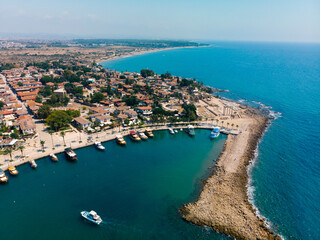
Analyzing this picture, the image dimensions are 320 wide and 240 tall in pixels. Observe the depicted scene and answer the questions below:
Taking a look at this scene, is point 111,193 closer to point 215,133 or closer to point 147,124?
point 147,124

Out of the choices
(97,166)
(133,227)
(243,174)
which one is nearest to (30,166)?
(97,166)

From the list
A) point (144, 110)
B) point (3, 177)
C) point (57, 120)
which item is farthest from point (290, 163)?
point (57, 120)

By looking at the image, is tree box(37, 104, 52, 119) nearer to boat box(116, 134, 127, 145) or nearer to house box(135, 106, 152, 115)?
boat box(116, 134, 127, 145)

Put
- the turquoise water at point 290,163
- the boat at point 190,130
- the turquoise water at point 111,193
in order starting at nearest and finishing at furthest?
1. the turquoise water at point 111,193
2. the turquoise water at point 290,163
3. the boat at point 190,130

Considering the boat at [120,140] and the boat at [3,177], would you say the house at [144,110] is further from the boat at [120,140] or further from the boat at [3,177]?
the boat at [3,177]

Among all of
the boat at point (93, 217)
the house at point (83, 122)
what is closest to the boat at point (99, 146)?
the house at point (83, 122)

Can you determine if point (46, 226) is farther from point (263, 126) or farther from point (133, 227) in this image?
point (263, 126)
